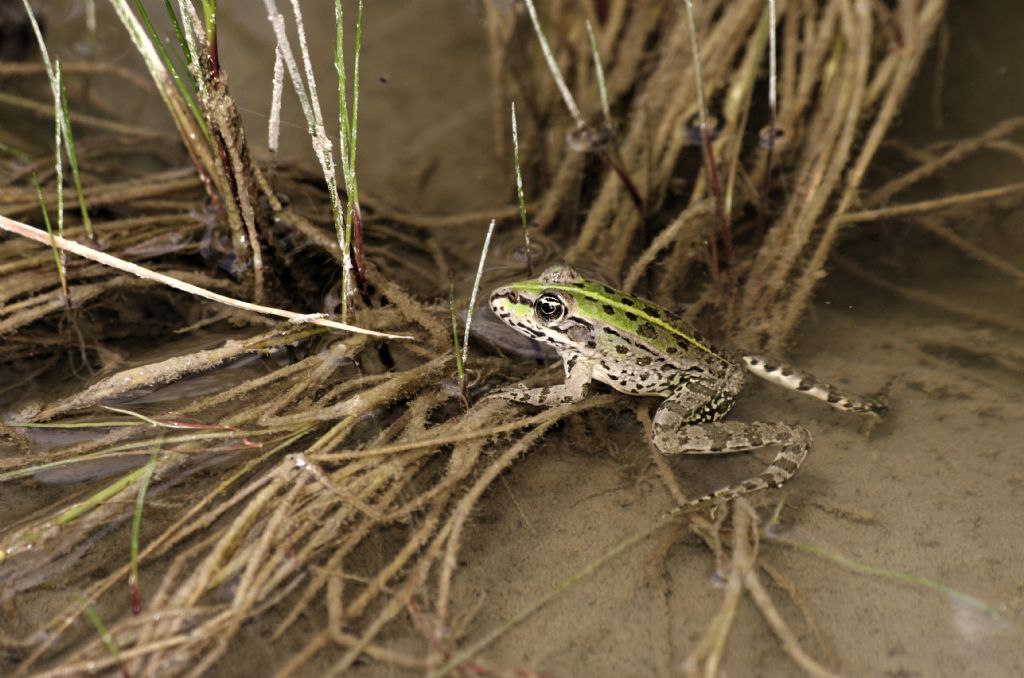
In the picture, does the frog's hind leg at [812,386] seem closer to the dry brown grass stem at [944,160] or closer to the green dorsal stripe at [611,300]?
the green dorsal stripe at [611,300]

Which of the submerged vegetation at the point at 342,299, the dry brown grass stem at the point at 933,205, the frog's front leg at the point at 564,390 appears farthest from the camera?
the dry brown grass stem at the point at 933,205

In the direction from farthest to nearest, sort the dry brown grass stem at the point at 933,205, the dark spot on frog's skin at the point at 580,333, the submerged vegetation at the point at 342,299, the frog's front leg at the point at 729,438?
the dry brown grass stem at the point at 933,205
the dark spot on frog's skin at the point at 580,333
the frog's front leg at the point at 729,438
the submerged vegetation at the point at 342,299

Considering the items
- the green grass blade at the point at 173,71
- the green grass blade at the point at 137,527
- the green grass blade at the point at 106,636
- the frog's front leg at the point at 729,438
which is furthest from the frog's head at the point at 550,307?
the green grass blade at the point at 106,636

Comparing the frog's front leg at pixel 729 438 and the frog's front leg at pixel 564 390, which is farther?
the frog's front leg at pixel 564 390

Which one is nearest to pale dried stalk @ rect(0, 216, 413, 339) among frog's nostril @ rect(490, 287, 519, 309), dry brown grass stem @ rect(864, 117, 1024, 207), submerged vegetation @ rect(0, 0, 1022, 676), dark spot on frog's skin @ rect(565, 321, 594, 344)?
submerged vegetation @ rect(0, 0, 1022, 676)

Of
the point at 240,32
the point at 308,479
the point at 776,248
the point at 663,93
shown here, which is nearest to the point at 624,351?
the point at 776,248

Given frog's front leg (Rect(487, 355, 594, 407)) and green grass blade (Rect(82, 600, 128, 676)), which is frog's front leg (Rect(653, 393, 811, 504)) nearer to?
frog's front leg (Rect(487, 355, 594, 407))
